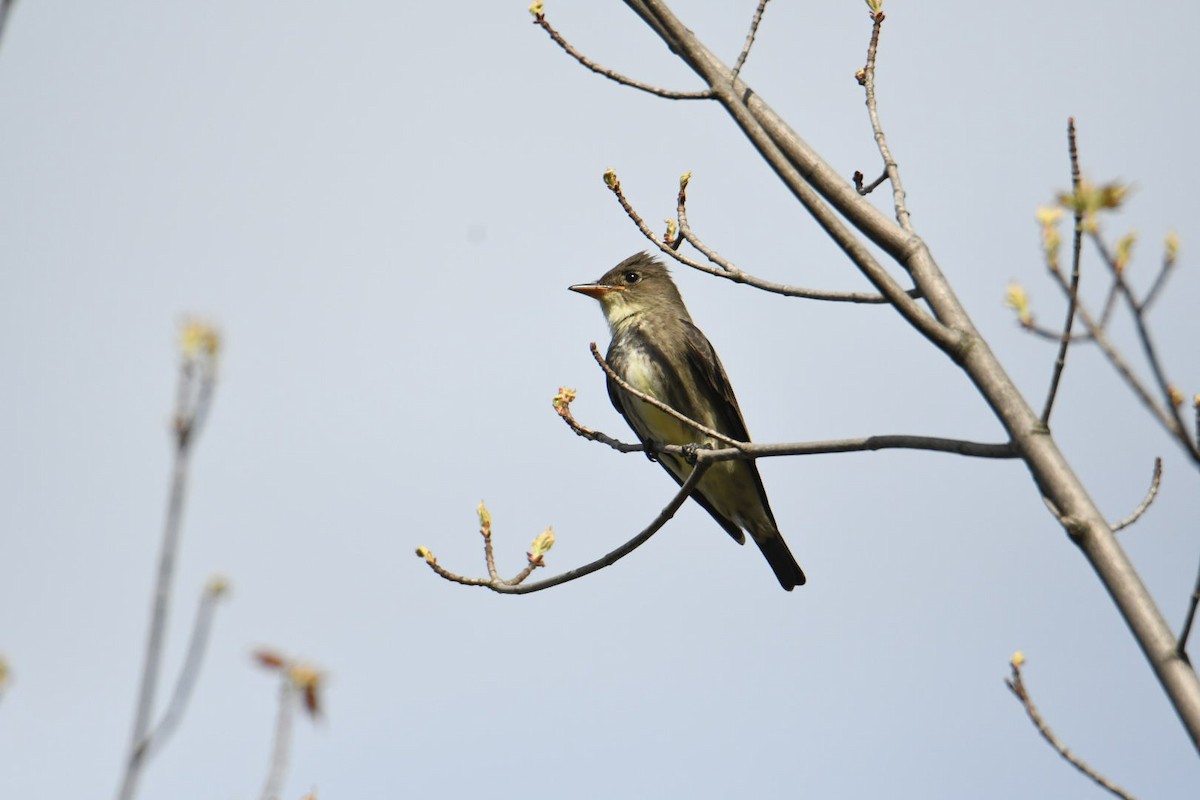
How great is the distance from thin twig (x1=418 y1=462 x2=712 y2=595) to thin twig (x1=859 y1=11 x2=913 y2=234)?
4.42ft

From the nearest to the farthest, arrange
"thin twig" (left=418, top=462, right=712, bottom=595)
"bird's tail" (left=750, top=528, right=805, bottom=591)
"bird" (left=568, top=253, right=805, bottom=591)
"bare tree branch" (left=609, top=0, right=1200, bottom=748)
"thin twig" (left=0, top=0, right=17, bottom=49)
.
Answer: "thin twig" (left=0, top=0, right=17, bottom=49), "bare tree branch" (left=609, top=0, right=1200, bottom=748), "thin twig" (left=418, top=462, right=712, bottom=595), "bird" (left=568, top=253, right=805, bottom=591), "bird's tail" (left=750, top=528, right=805, bottom=591)

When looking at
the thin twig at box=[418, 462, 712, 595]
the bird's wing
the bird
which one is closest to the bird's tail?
the bird

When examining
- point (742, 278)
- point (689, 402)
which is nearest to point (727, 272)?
point (742, 278)

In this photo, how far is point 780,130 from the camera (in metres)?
4.42

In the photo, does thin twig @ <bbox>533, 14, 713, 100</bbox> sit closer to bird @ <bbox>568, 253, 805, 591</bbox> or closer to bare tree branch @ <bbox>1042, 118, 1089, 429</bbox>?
bare tree branch @ <bbox>1042, 118, 1089, 429</bbox>

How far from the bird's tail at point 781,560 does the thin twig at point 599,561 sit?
354 centimetres

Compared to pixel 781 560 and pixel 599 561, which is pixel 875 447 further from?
pixel 781 560

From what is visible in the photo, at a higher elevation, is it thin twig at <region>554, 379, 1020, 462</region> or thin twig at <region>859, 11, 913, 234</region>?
thin twig at <region>859, 11, 913, 234</region>

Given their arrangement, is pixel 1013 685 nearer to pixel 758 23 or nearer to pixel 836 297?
pixel 836 297

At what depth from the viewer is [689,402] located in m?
9.07

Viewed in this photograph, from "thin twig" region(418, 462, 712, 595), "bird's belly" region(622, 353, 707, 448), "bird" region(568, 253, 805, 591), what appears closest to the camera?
"thin twig" region(418, 462, 712, 595)

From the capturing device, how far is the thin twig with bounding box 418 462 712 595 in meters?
5.60

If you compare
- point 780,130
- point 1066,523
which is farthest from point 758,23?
point 1066,523

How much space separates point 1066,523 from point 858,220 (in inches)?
48.4
